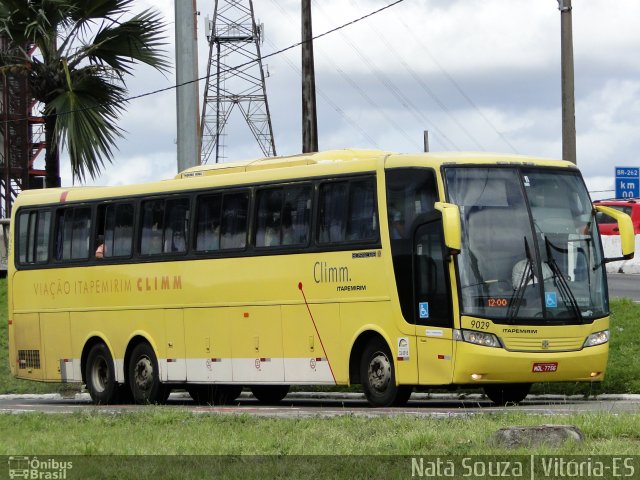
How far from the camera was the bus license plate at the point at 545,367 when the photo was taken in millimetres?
17891

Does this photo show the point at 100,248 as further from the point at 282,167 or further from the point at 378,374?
the point at 378,374

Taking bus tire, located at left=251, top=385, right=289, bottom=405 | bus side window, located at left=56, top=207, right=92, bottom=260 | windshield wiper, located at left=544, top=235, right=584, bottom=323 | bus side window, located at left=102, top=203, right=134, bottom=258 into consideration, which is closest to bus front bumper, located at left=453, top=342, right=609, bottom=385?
windshield wiper, located at left=544, top=235, right=584, bottom=323

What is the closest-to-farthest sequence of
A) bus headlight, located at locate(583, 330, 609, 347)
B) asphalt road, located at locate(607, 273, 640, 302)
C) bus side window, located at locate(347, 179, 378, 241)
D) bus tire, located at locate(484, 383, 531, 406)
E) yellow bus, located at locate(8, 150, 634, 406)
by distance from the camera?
yellow bus, located at locate(8, 150, 634, 406), bus headlight, located at locate(583, 330, 609, 347), bus side window, located at locate(347, 179, 378, 241), bus tire, located at locate(484, 383, 531, 406), asphalt road, located at locate(607, 273, 640, 302)

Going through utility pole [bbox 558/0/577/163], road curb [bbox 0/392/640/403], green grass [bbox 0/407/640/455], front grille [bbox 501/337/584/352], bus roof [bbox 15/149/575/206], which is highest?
utility pole [bbox 558/0/577/163]

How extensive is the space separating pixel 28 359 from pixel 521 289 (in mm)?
10732

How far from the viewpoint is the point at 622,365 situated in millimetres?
21109

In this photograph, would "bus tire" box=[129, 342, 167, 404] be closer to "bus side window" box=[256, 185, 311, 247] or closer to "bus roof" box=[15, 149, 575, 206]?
"bus roof" box=[15, 149, 575, 206]

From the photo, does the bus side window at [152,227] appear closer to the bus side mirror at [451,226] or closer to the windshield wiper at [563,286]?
the bus side mirror at [451,226]

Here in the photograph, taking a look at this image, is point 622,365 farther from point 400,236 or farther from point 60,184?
point 60,184

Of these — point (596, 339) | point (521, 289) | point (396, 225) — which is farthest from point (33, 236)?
point (596, 339)

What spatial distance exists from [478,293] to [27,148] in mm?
44119

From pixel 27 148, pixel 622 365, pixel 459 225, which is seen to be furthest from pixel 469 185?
pixel 27 148

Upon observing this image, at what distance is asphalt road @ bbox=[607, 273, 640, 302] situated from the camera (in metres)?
33.2

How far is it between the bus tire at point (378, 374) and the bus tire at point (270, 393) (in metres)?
3.93
